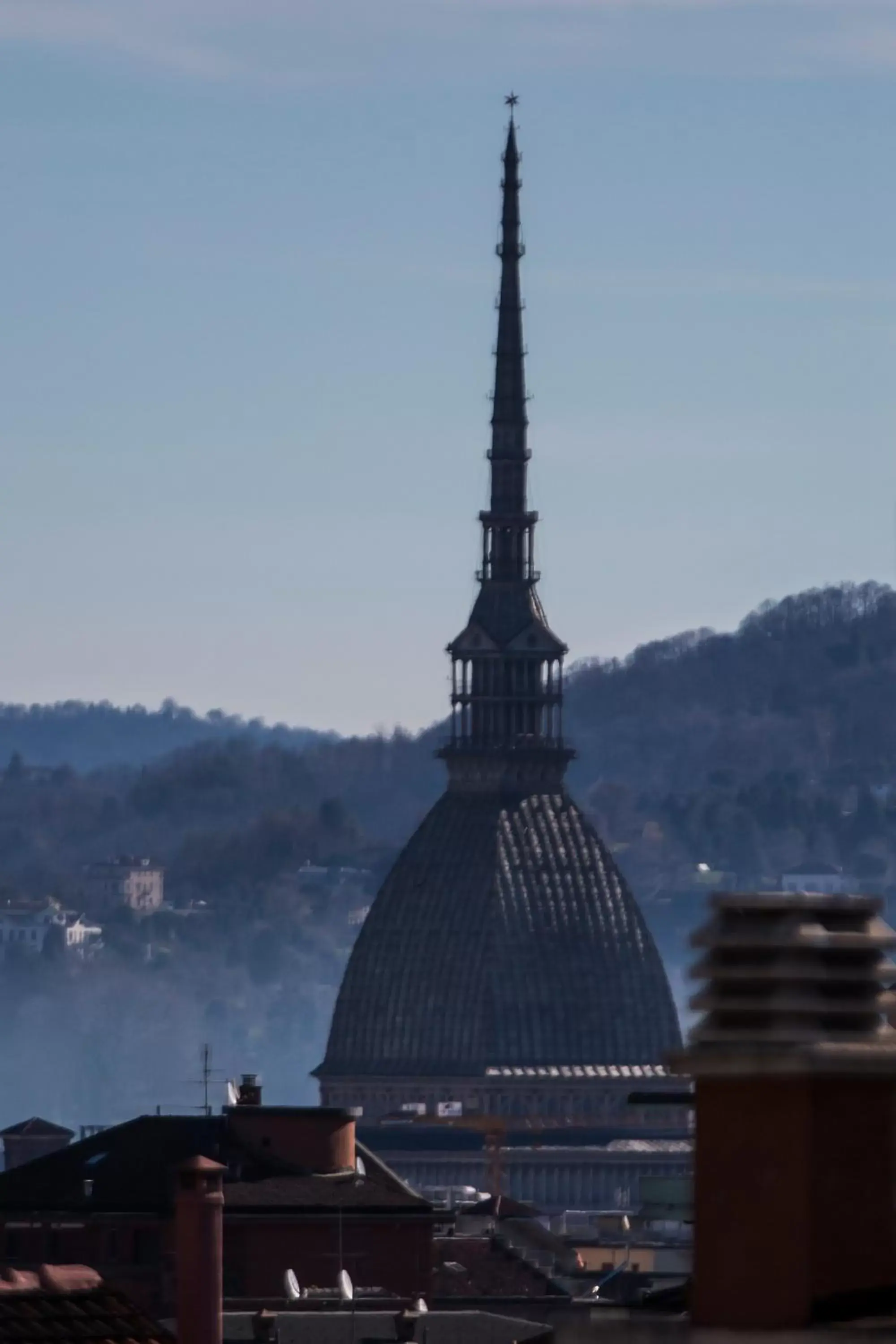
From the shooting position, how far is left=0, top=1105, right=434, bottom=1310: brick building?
226ft

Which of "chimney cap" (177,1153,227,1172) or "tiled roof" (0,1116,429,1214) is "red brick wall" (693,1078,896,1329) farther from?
"tiled roof" (0,1116,429,1214)

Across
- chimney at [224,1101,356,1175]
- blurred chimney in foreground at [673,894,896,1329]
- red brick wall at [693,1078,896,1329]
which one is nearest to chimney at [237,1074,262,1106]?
chimney at [224,1101,356,1175]

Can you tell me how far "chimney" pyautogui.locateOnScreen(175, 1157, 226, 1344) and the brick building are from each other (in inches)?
701

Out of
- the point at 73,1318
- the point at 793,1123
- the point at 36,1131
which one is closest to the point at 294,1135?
the point at 36,1131

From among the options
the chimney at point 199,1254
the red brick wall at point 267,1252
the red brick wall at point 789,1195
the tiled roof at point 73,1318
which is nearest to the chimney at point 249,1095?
the red brick wall at point 267,1252

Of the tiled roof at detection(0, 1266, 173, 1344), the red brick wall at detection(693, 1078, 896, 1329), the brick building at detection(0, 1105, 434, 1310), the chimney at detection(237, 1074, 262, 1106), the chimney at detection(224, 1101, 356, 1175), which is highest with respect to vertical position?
the chimney at detection(237, 1074, 262, 1106)

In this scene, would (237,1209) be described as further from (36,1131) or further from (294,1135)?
(36,1131)

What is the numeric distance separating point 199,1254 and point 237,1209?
91.8 ft

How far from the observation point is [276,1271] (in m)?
68.9

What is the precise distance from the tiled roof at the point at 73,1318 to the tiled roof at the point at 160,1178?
39.8 m

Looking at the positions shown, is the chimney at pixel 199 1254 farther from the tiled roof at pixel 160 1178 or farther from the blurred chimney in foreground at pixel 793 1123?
the blurred chimney in foreground at pixel 793 1123

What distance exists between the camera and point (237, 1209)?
69500 mm

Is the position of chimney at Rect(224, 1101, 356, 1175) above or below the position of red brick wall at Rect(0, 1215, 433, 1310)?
above

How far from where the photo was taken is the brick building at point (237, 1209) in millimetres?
68812
